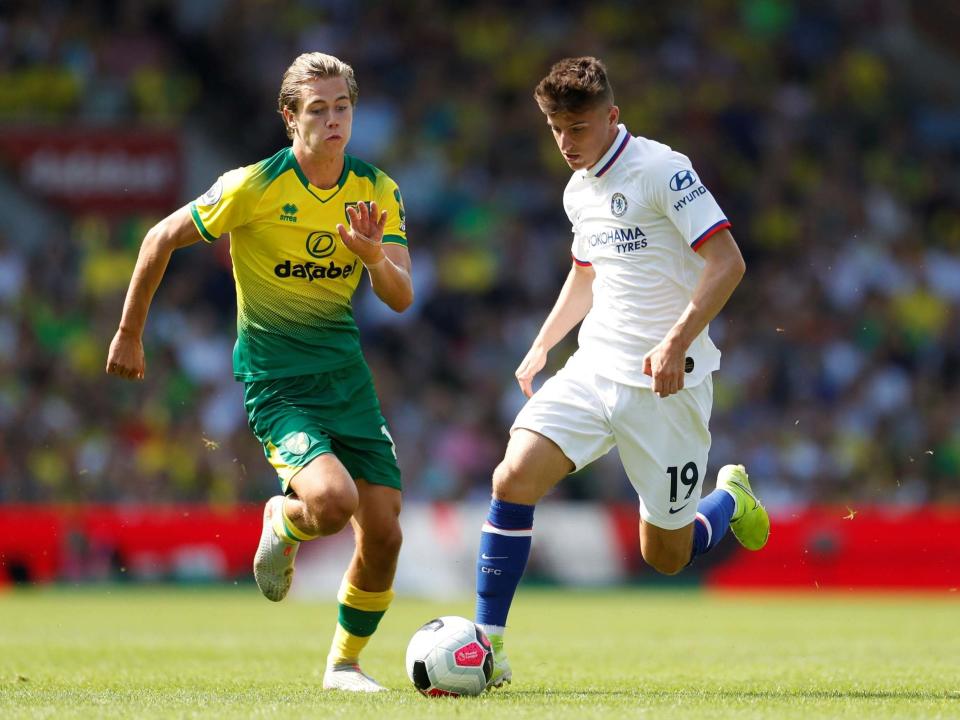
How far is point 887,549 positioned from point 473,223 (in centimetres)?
620

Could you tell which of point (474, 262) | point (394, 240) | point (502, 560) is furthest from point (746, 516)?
point (474, 262)

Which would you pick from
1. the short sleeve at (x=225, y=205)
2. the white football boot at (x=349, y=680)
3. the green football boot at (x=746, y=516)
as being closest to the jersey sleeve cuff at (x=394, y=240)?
the short sleeve at (x=225, y=205)

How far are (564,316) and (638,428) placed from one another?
754 mm

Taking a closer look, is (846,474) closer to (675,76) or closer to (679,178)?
(675,76)

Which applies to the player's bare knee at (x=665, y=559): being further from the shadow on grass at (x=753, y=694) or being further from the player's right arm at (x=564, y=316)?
the player's right arm at (x=564, y=316)

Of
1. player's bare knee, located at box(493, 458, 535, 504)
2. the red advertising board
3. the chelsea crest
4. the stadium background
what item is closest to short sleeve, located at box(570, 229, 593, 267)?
the chelsea crest

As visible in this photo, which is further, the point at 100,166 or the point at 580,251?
the point at 100,166

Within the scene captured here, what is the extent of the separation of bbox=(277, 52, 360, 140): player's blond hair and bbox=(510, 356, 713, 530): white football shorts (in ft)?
5.02

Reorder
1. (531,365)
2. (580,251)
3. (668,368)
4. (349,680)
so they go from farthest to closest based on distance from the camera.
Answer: (531,365)
(580,251)
(349,680)
(668,368)

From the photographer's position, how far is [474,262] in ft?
59.2

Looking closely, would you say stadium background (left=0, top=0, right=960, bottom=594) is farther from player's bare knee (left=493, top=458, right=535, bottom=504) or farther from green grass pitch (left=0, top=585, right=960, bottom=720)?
player's bare knee (left=493, top=458, right=535, bottom=504)

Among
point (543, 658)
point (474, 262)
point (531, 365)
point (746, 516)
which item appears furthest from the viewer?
point (474, 262)

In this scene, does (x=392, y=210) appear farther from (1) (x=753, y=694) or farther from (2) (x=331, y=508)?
(1) (x=753, y=694)

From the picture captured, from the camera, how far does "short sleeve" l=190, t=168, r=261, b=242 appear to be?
21.1 feet
